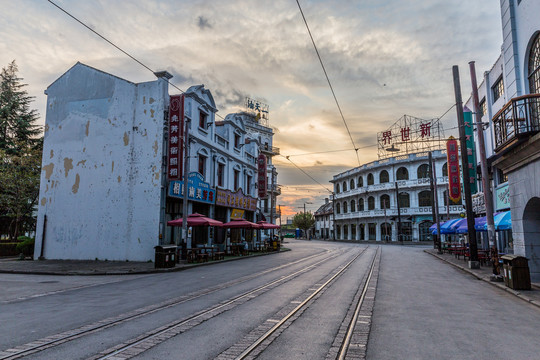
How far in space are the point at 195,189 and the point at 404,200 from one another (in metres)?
43.7

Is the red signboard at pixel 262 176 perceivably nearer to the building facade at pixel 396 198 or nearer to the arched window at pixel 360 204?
the building facade at pixel 396 198

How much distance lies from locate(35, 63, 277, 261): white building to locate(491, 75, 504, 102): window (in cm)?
2032

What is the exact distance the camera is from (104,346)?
5.67m

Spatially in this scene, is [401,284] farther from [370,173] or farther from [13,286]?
[370,173]

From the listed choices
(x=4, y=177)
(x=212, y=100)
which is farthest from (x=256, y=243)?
(x=4, y=177)

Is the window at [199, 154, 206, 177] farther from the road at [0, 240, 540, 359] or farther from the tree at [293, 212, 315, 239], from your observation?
the tree at [293, 212, 315, 239]

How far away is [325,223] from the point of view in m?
89.6

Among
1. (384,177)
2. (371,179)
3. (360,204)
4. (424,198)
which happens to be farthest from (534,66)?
(360,204)

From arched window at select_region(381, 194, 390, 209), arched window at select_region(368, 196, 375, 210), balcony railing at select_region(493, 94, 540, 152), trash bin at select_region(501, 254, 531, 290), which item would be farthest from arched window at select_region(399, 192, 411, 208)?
trash bin at select_region(501, 254, 531, 290)

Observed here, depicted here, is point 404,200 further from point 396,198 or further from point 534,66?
point 534,66

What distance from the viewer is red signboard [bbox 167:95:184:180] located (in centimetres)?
2211

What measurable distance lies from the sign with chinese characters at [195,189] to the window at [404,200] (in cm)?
4033

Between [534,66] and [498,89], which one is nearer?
[534,66]

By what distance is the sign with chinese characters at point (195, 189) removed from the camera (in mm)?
22672
